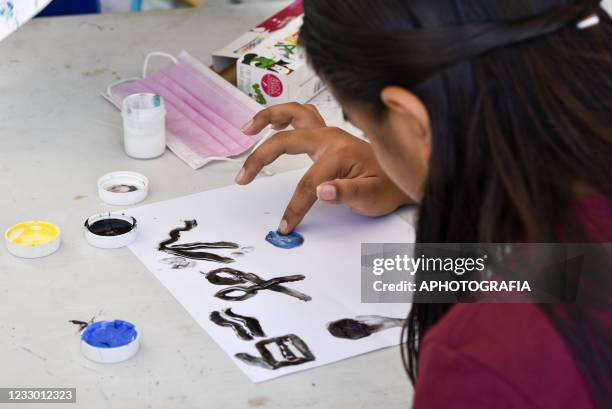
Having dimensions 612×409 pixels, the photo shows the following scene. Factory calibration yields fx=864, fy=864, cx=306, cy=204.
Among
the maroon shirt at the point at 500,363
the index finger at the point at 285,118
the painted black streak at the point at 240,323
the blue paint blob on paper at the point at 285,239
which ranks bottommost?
the painted black streak at the point at 240,323

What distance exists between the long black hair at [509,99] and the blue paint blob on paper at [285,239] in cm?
35

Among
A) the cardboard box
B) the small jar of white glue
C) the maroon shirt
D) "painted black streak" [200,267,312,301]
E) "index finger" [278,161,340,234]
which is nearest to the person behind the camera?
the maroon shirt

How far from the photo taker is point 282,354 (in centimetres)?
85

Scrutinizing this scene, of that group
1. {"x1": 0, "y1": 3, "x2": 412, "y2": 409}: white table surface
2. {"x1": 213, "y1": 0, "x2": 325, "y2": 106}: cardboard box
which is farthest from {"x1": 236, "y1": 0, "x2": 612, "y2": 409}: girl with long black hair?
{"x1": 213, "y1": 0, "x2": 325, "y2": 106}: cardboard box

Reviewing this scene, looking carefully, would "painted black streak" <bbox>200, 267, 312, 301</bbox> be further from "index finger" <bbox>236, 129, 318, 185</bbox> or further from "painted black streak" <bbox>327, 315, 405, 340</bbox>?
"index finger" <bbox>236, 129, 318, 185</bbox>

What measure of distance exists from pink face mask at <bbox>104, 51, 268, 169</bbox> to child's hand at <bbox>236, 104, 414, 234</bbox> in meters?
0.06

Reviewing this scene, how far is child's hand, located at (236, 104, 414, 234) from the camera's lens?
106cm

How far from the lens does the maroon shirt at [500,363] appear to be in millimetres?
629

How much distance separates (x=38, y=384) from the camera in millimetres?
814

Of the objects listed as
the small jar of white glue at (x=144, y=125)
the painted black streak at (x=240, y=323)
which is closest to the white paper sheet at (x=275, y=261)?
the painted black streak at (x=240, y=323)

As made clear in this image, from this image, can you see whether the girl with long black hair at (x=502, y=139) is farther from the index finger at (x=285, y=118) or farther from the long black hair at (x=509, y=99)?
the index finger at (x=285, y=118)

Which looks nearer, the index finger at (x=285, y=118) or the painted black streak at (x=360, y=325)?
the painted black streak at (x=360, y=325)

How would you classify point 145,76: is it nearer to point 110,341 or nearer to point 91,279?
point 91,279

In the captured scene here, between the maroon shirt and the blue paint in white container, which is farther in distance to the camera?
the blue paint in white container
